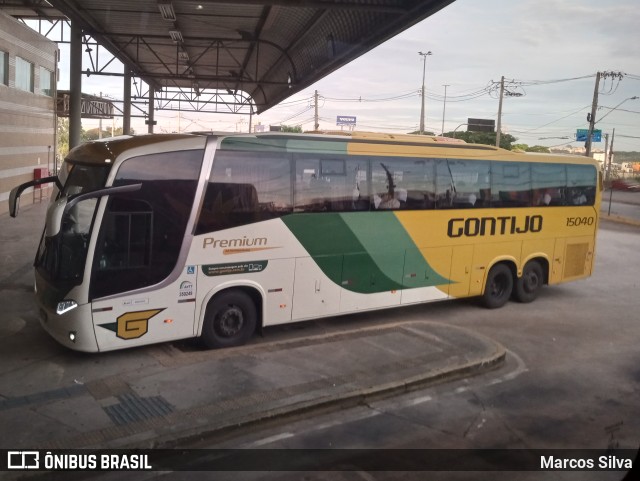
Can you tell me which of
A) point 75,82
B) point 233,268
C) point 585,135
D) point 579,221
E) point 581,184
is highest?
point 585,135

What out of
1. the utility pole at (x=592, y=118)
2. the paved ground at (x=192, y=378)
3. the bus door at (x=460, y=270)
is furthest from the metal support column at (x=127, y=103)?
the utility pole at (x=592, y=118)

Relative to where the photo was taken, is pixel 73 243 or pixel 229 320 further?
pixel 229 320

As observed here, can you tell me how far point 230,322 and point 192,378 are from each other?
155 cm

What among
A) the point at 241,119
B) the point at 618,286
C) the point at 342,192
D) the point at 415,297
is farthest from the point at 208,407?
the point at 241,119

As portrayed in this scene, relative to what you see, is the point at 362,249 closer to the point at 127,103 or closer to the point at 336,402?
the point at 336,402

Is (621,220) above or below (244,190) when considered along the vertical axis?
below

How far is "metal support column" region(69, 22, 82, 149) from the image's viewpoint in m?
17.5

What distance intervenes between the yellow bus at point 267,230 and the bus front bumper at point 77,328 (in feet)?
0.09

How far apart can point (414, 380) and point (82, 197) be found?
491 centimetres

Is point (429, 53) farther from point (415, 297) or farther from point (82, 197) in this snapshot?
point (82, 197)

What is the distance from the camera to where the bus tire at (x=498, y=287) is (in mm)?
12844

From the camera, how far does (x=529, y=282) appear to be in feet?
44.9

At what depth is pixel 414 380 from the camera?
805 cm

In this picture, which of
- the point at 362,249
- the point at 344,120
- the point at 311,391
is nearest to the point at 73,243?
the point at 311,391
